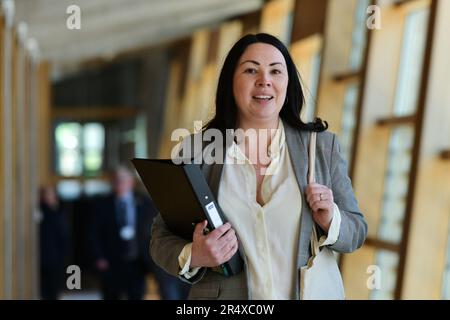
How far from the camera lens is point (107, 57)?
70.2 ft

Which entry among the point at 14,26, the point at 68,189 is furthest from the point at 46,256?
the point at 68,189

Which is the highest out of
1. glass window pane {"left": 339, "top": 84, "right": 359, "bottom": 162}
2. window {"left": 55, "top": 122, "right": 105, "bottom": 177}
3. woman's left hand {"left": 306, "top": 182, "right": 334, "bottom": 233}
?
window {"left": 55, "top": 122, "right": 105, "bottom": 177}

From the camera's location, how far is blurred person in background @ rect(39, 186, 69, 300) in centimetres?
911

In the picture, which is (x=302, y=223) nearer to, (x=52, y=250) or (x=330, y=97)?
(x=330, y=97)

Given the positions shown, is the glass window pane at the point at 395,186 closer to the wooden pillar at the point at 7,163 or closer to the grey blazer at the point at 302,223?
the wooden pillar at the point at 7,163

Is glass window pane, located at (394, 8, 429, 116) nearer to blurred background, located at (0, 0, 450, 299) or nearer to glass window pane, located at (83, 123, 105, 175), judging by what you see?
blurred background, located at (0, 0, 450, 299)

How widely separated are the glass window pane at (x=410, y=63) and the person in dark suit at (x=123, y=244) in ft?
7.60

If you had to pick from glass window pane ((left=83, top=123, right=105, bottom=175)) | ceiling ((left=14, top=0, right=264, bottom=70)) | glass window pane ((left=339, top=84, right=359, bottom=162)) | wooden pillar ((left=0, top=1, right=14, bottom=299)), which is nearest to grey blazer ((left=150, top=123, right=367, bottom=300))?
glass window pane ((left=339, top=84, right=359, bottom=162))

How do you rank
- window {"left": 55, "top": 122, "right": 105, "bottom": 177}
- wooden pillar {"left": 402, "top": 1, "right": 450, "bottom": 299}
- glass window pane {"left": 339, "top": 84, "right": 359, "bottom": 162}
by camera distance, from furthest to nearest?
window {"left": 55, "top": 122, "right": 105, "bottom": 177} → glass window pane {"left": 339, "top": 84, "right": 359, "bottom": 162} → wooden pillar {"left": 402, "top": 1, "right": 450, "bottom": 299}

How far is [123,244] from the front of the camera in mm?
7016

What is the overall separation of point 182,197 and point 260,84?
0.29 meters

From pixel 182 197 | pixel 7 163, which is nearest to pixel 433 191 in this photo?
pixel 182 197

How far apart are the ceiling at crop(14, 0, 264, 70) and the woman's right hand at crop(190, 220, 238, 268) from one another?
23.8ft
